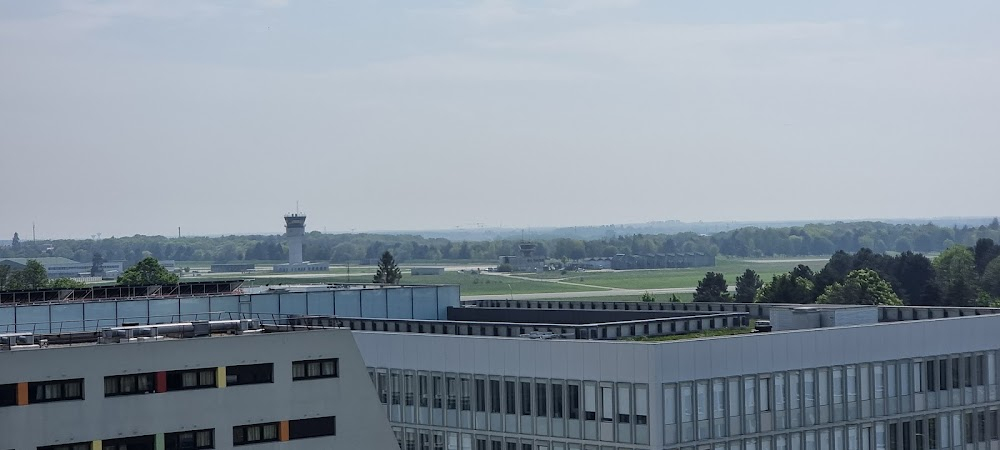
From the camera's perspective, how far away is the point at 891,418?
7788cm

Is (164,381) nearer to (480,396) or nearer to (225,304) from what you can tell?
(480,396)

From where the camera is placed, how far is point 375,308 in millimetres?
102188

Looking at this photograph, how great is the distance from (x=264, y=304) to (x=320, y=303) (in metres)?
3.99

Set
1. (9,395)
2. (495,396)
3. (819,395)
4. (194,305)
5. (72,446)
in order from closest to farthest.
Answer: (9,395) → (72,446) → (495,396) → (819,395) → (194,305)

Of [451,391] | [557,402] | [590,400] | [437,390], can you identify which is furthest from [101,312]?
[590,400]

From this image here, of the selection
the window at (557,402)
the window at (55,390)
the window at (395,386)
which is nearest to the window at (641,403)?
the window at (557,402)

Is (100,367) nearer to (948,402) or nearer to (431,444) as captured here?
(431,444)

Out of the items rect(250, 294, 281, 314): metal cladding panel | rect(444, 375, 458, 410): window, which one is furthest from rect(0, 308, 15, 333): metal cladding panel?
rect(444, 375, 458, 410): window

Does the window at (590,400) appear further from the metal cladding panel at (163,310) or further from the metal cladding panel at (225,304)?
the metal cladding panel at (225,304)

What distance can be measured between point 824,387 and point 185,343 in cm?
3384

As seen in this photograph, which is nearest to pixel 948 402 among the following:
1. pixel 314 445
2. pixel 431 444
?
pixel 431 444

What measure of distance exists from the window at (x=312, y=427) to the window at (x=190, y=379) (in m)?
3.57

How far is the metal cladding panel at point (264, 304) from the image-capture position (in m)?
96.4

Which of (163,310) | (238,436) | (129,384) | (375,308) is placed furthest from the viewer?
(375,308)
